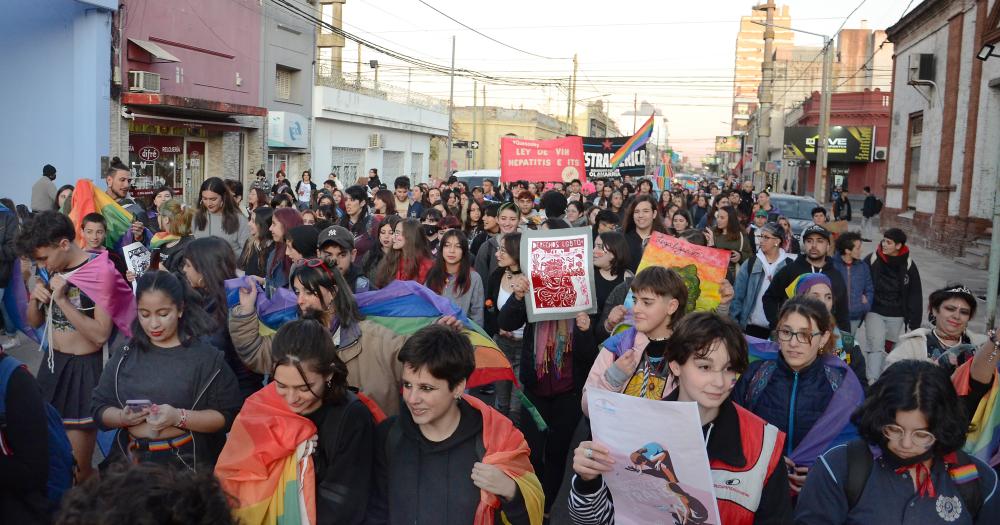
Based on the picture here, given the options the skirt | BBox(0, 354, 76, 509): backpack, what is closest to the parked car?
the skirt

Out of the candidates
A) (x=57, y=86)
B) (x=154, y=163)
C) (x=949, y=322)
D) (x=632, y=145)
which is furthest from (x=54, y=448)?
(x=632, y=145)

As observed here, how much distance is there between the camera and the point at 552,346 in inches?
222

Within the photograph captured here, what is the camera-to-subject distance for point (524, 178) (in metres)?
19.7

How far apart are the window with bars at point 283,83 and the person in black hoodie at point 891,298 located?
2359 cm

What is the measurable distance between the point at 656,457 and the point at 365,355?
2023mm

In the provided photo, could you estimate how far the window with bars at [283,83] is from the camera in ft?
95.8

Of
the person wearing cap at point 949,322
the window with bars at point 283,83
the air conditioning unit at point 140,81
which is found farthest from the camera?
the window with bars at point 283,83

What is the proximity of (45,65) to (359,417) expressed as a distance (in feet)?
62.9

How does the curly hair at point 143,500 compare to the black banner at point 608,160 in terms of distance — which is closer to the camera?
the curly hair at point 143,500

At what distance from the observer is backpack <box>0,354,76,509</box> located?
10.1 ft

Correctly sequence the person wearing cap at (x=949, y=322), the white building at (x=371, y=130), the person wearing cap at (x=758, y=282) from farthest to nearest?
1. the white building at (x=371, y=130)
2. the person wearing cap at (x=758, y=282)
3. the person wearing cap at (x=949, y=322)

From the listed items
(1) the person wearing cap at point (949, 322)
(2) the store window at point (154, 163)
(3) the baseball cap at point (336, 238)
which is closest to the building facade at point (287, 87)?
(2) the store window at point (154, 163)

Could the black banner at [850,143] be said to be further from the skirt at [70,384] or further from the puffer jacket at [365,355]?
the skirt at [70,384]

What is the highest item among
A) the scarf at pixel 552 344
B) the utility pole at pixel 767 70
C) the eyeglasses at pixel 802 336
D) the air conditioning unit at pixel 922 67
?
the utility pole at pixel 767 70
